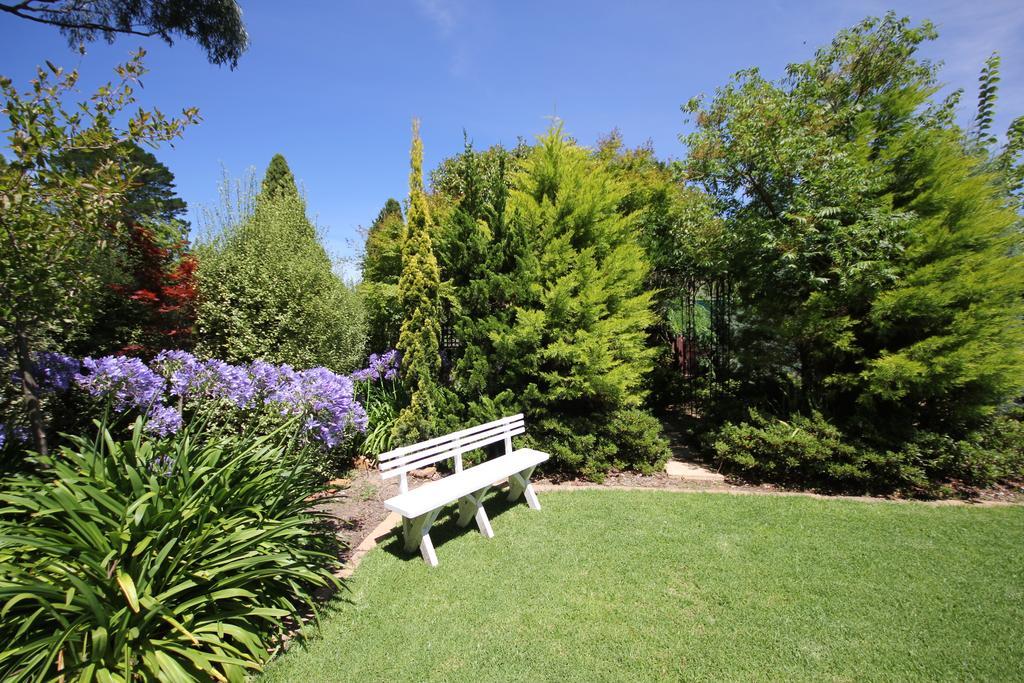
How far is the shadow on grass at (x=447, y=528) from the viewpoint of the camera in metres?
3.80

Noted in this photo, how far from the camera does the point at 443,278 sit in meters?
6.47

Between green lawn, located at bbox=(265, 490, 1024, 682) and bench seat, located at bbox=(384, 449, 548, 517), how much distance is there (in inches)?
18.4

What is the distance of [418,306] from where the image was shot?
622 cm

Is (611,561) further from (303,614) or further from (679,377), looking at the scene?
(679,377)

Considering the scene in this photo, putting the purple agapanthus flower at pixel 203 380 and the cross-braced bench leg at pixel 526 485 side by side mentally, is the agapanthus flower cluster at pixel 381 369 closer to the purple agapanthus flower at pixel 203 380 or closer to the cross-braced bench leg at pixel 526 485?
the purple agapanthus flower at pixel 203 380

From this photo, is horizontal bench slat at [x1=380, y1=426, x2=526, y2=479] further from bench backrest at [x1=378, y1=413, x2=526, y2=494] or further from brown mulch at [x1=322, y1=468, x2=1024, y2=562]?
brown mulch at [x1=322, y1=468, x2=1024, y2=562]

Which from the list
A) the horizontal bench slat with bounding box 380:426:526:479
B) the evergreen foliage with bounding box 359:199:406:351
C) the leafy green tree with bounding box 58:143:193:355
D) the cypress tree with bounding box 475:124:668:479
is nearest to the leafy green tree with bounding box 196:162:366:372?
the leafy green tree with bounding box 58:143:193:355

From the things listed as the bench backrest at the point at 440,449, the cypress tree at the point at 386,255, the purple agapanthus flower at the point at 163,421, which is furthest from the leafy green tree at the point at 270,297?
the bench backrest at the point at 440,449

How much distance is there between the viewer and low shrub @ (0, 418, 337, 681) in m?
2.14

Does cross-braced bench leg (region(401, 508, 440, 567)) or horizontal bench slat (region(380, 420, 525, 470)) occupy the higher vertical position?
horizontal bench slat (region(380, 420, 525, 470))

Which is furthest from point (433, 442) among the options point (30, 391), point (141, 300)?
point (141, 300)

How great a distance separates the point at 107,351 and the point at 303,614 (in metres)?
4.30

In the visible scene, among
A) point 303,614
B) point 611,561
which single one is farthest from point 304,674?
point 611,561

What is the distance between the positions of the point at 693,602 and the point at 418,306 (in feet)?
15.1
